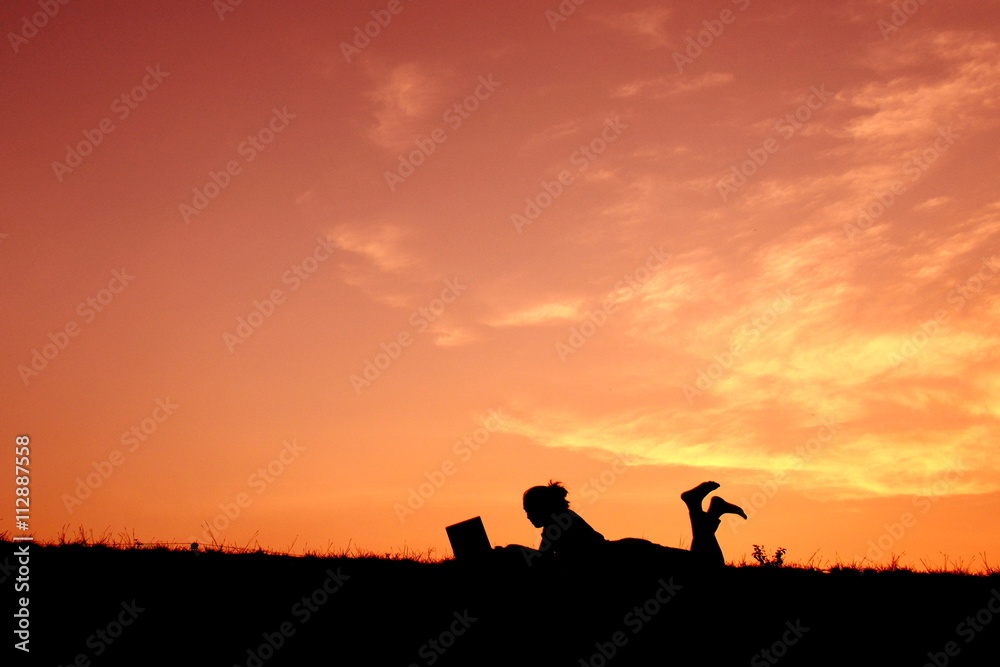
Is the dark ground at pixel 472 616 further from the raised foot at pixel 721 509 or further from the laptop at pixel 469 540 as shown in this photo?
the raised foot at pixel 721 509

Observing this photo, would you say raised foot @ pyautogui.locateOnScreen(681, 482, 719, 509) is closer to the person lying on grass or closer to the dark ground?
the person lying on grass

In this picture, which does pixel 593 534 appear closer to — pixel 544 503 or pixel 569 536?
pixel 569 536

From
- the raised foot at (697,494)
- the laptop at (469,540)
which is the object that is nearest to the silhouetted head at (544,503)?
the laptop at (469,540)

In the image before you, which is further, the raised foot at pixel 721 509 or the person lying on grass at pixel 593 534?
the raised foot at pixel 721 509

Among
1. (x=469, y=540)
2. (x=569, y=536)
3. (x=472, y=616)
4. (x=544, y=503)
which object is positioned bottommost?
(x=472, y=616)

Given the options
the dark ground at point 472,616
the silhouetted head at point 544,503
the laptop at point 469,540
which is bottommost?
the dark ground at point 472,616

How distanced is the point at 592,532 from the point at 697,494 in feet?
6.03

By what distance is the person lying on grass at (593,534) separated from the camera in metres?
10.5

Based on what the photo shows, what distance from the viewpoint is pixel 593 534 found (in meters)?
10.8

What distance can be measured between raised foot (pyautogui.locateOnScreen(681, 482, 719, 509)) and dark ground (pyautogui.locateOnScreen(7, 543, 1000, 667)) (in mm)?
1222

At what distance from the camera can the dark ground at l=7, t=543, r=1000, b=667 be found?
8539 mm

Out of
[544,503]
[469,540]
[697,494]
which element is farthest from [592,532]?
[697,494]

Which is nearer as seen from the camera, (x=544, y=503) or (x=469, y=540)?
(x=469, y=540)

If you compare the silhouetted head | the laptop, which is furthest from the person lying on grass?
the laptop
